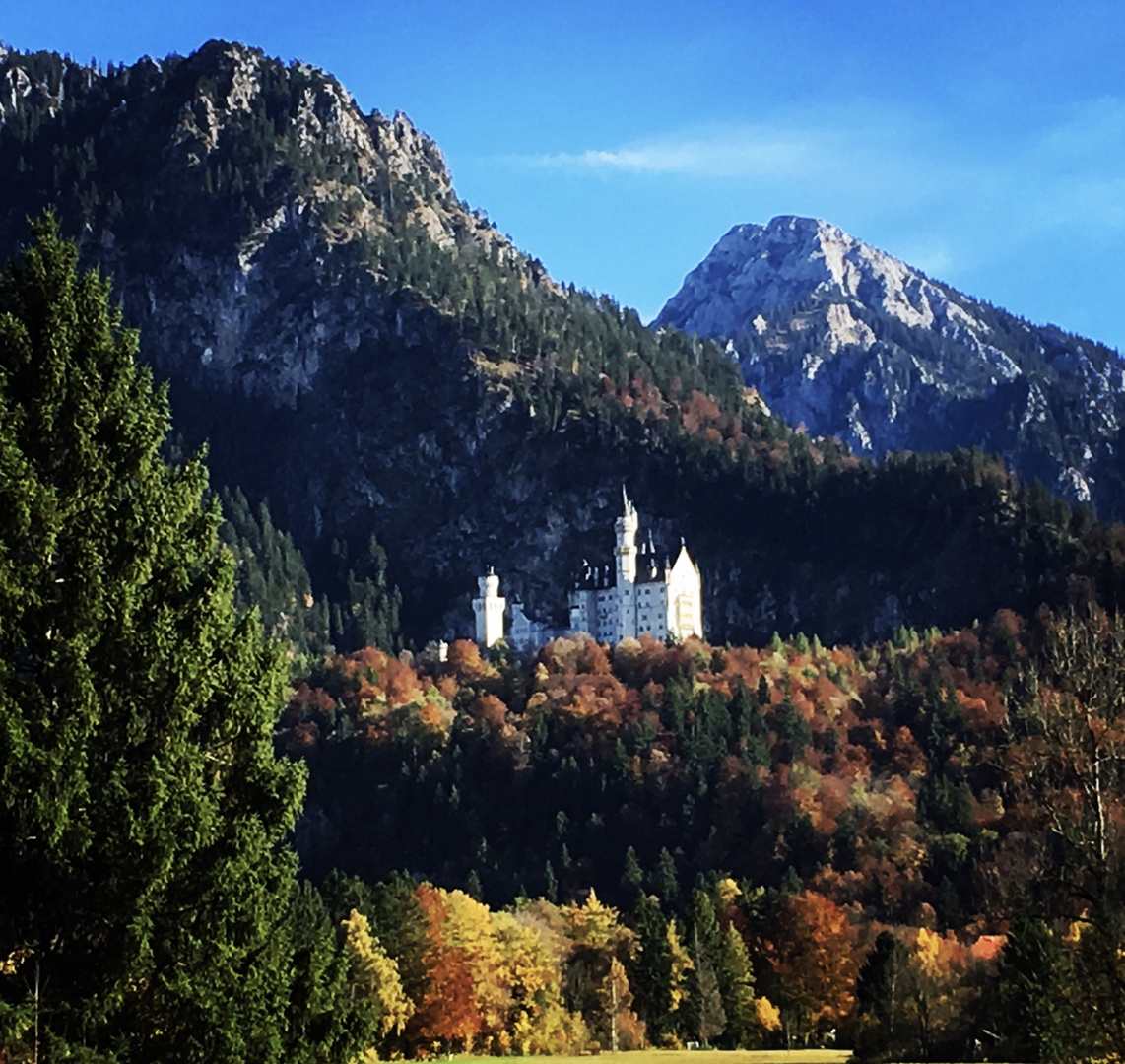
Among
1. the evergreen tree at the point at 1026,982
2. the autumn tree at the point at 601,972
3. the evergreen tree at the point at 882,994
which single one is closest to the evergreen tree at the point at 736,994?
the autumn tree at the point at 601,972

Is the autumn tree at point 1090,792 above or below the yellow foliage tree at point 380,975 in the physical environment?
above

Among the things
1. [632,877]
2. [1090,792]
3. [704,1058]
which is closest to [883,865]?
[632,877]

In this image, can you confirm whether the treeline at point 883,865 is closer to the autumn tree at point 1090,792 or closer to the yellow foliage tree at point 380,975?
the autumn tree at point 1090,792

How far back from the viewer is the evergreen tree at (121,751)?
20109mm

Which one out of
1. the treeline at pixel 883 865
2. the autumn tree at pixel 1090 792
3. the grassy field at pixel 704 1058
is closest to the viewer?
the autumn tree at pixel 1090 792

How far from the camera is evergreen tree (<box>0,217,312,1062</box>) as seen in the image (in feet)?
66.0

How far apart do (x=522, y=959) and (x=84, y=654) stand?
91647mm

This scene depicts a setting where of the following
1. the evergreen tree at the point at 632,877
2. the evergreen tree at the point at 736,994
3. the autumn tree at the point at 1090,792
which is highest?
the evergreen tree at the point at 632,877

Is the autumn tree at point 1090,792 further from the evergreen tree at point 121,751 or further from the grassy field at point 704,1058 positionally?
the grassy field at point 704,1058

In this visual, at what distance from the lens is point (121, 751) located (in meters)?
20.7

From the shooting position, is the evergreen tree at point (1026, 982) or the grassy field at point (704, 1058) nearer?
the evergreen tree at point (1026, 982)

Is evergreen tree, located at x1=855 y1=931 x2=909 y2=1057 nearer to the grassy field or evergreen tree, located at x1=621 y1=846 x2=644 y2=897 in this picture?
the grassy field

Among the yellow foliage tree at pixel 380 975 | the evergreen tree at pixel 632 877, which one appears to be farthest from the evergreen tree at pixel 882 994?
the evergreen tree at pixel 632 877

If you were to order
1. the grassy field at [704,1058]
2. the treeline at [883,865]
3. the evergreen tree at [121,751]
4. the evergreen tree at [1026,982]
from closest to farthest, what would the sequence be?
the evergreen tree at [121,751] < the treeline at [883,865] < the evergreen tree at [1026,982] < the grassy field at [704,1058]
